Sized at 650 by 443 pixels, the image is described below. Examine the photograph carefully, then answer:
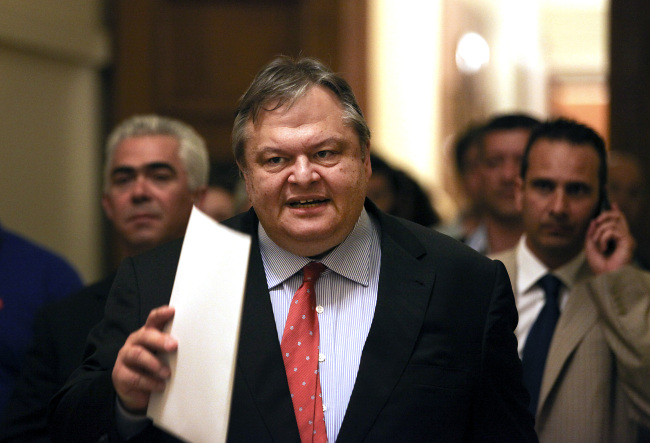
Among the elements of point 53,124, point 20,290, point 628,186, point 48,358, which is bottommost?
point 48,358

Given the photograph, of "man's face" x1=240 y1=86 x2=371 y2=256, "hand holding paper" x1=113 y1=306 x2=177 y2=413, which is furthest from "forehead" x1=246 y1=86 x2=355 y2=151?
"hand holding paper" x1=113 y1=306 x2=177 y2=413

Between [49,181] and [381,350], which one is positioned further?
[49,181]

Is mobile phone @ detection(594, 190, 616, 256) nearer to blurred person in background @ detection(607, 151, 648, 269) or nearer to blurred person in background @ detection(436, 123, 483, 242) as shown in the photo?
blurred person in background @ detection(607, 151, 648, 269)

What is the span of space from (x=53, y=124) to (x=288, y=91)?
10.3 feet

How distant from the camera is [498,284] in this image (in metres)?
2.02

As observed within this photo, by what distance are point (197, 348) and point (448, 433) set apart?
626mm

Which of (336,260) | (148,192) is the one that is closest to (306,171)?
(336,260)

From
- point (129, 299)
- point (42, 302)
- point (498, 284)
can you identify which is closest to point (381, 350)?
point (498, 284)

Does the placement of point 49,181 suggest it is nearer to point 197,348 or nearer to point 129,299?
point 129,299

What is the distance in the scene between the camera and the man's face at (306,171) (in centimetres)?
194

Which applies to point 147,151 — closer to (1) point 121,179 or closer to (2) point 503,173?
(1) point 121,179

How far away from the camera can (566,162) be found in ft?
9.04

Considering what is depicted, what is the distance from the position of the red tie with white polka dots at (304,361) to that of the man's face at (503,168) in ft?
6.07

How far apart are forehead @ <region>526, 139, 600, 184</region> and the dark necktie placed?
34cm
